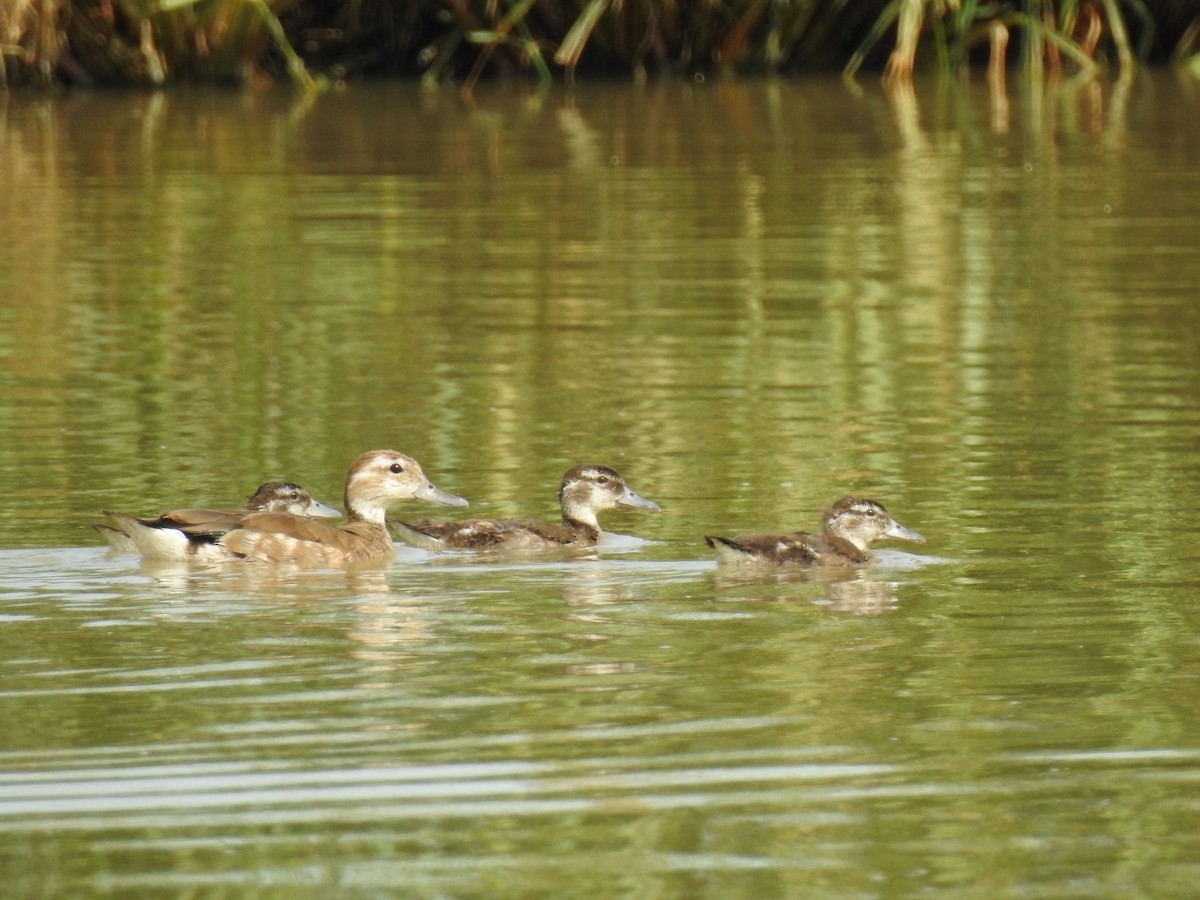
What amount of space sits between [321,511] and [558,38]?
1933 centimetres

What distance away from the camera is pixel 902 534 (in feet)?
25.1

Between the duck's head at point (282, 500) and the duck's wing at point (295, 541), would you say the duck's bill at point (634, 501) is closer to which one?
the duck's wing at point (295, 541)

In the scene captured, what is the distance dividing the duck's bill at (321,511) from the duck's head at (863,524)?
155cm

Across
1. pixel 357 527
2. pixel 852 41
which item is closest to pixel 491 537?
pixel 357 527

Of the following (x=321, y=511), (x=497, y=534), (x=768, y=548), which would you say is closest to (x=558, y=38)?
(x=321, y=511)

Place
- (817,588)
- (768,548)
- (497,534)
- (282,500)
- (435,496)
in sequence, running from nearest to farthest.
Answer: (817,588) → (768,548) → (497,534) → (282,500) → (435,496)

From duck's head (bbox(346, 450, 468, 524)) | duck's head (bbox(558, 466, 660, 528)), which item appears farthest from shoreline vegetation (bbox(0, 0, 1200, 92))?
duck's head (bbox(558, 466, 660, 528))

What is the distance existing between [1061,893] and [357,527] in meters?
4.07

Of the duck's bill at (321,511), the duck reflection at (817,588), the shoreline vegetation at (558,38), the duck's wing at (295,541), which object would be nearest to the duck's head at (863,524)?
the duck reflection at (817,588)

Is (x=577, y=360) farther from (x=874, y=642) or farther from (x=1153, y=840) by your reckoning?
(x=1153, y=840)

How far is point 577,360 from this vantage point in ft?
36.7

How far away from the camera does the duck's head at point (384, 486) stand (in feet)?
27.3

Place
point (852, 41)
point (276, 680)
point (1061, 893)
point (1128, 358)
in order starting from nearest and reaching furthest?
point (1061, 893) → point (276, 680) → point (1128, 358) → point (852, 41)

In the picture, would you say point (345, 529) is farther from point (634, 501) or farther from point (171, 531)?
point (634, 501)
